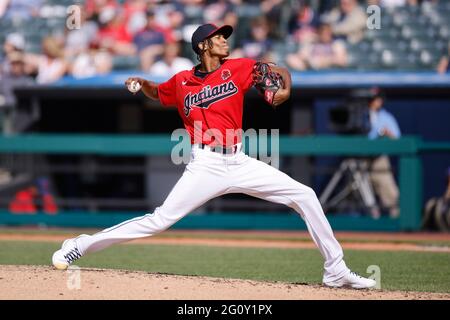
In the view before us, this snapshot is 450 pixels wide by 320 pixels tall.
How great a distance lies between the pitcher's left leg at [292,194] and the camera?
631 cm

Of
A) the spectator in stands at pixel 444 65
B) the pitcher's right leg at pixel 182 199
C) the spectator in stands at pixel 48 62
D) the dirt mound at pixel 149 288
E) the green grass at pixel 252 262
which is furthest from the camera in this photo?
the spectator in stands at pixel 48 62

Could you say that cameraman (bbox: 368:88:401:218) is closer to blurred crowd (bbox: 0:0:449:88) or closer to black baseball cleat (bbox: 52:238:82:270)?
blurred crowd (bbox: 0:0:449:88)

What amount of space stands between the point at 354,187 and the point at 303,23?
129 inches

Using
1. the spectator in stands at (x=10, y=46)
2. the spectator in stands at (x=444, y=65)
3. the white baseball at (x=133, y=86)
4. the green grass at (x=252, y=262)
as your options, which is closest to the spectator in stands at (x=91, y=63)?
the spectator in stands at (x=10, y=46)

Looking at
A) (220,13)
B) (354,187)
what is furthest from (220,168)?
(220,13)

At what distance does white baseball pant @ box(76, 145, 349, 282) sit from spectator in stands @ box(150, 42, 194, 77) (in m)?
7.41

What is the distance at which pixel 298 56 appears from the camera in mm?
13766

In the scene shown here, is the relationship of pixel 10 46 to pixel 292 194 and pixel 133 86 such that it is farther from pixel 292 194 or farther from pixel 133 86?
pixel 292 194

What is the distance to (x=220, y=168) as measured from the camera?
6309mm

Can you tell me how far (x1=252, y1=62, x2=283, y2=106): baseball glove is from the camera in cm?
609

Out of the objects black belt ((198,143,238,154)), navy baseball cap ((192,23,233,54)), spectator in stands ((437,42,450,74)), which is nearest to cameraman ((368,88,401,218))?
spectator in stands ((437,42,450,74))

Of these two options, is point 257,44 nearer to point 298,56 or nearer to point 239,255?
point 298,56

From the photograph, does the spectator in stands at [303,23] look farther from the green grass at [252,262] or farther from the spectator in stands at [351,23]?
the green grass at [252,262]

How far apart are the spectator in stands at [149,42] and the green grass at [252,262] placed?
14.4 feet
